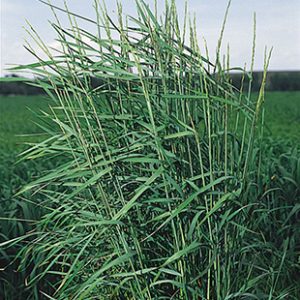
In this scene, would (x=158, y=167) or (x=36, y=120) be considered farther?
(x=36, y=120)

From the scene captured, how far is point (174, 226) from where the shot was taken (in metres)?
2.12

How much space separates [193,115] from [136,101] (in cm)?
21

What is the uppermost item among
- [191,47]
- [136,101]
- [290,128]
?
[191,47]

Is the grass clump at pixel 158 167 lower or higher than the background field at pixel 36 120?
higher

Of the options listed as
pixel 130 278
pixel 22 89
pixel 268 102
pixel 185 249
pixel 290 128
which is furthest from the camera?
pixel 22 89

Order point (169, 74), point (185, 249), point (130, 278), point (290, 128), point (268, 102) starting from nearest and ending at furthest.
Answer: point (185, 249)
point (130, 278)
point (169, 74)
point (290, 128)
point (268, 102)

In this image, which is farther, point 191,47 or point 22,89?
point 22,89

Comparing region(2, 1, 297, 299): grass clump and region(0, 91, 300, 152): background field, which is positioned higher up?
region(2, 1, 297, 299): grass clump

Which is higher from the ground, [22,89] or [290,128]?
[290,128]

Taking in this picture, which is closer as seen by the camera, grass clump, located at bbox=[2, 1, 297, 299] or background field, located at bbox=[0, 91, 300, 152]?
grass clump, located at bbox=[2, 1, 297, 299]

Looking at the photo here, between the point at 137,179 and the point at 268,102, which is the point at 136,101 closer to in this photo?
the point at 137,179

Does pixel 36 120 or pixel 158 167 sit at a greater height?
pixel 158 167

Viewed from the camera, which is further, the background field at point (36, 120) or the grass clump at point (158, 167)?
the background field at point (36, 120)

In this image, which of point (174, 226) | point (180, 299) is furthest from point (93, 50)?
point (180, 299)
